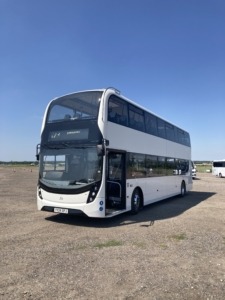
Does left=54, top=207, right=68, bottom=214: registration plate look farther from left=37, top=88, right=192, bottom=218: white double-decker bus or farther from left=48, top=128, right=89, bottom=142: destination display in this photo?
A: left=48, top=128, right=89, bottom=142: destination display

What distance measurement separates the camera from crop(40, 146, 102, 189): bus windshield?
30.3ft

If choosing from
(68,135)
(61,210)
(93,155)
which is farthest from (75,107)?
(61,210)

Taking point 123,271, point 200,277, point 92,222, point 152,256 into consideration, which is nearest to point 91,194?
point 92,222

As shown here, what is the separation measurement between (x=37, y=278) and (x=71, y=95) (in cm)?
675

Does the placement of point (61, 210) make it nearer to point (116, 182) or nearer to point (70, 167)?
point (70, 167)

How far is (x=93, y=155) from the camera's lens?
932 centimetres

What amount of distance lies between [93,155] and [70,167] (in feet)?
2.75

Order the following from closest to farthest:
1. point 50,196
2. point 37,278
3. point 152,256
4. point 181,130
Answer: point 37,278 < point 152,256 < point 50,196 < point 181,130

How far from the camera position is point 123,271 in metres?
5.55

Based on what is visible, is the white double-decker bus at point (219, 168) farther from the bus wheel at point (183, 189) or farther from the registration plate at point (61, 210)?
the registration plate at point (61, 210)

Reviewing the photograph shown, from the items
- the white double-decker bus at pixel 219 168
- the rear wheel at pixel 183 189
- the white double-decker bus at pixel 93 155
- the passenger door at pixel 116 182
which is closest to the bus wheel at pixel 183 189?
the rear wheel at pixel 183 189

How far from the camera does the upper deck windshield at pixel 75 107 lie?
9.75 meters

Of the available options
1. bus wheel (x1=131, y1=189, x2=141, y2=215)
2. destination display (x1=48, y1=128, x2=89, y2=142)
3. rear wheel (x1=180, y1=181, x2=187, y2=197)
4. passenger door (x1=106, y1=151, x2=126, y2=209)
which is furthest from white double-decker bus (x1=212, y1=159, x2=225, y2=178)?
destination display (x1=48, y1=128, x2=89, y2=142)

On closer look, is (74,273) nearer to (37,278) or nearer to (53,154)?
(37,278)
